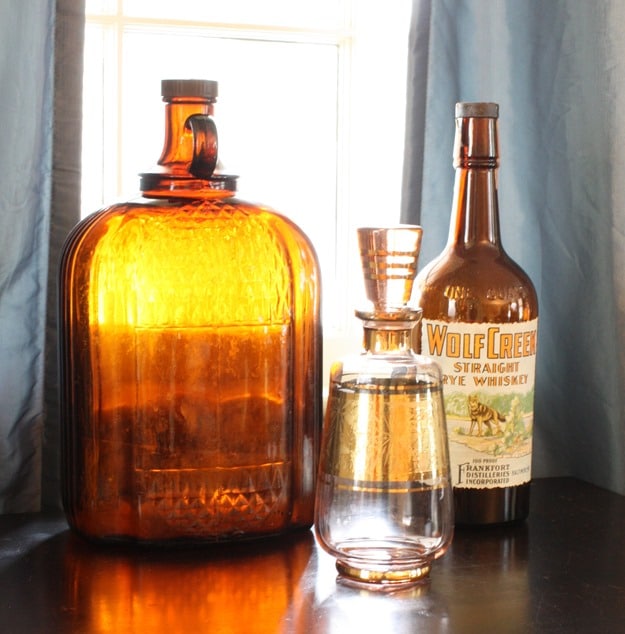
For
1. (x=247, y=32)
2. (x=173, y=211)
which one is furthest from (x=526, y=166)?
(x=173, y=211)

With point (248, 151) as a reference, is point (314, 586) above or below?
below

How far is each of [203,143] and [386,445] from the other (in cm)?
29

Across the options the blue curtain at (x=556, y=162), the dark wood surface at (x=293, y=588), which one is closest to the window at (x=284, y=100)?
the blue curtain at (x=556, y=162)

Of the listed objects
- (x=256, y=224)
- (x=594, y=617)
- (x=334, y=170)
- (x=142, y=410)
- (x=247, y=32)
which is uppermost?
(x=247, y=32)

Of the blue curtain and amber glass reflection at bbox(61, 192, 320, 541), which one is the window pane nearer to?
the blue curtain

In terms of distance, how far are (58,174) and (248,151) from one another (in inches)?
14.3

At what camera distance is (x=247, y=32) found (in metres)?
1.30

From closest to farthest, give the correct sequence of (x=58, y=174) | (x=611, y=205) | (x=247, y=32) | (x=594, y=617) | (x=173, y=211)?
1. (x=594, y=617)
2. (x=173, y=211)
3. (x=58, y=174)
4. (x=611, y=205)
5. (x=247, y=32)

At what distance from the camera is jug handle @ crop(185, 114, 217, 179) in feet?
2.92

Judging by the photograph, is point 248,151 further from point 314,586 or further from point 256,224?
point 314,586

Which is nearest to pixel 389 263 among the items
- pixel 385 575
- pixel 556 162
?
pixel 385 575

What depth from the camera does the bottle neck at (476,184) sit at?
38.1 inches

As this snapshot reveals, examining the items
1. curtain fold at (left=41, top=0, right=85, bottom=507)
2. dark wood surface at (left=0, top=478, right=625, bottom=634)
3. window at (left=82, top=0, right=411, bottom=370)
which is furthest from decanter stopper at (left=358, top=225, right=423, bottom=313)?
window at (left=82, top=0, right=411, bottom=370)

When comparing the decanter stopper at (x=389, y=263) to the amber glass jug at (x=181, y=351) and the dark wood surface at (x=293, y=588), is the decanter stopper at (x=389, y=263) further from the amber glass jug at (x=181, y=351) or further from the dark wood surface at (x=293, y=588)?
the dark wood surface at (x=293, y=588)
